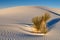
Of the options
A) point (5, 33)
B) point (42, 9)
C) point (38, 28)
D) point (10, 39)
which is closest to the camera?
point (10, 39)

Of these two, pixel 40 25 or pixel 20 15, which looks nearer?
pixel 40 25

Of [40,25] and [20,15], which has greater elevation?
[20,15]

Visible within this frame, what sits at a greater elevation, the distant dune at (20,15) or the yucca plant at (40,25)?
the distant dune at (20,15)

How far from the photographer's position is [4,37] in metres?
7.61

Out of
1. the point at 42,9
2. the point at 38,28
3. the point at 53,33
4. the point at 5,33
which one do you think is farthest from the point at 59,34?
the point at 42,9

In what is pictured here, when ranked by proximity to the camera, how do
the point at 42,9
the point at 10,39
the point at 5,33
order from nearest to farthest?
the point at 10,39 → the point at 5,33 → the point at 42,9

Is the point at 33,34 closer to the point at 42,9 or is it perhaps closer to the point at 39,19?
the point at 39,19

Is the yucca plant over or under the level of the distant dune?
under

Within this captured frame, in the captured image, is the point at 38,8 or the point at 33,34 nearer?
the point at 33,34

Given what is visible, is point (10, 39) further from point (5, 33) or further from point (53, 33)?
point (53, 33)

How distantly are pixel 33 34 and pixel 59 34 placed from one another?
0.95m

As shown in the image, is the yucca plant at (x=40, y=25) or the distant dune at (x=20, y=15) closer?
the yucca plant at (x=40, y=25)

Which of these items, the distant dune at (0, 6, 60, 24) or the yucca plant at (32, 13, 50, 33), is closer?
the yucca plant at (32, 13, 50, 33)

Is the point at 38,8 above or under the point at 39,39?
above
